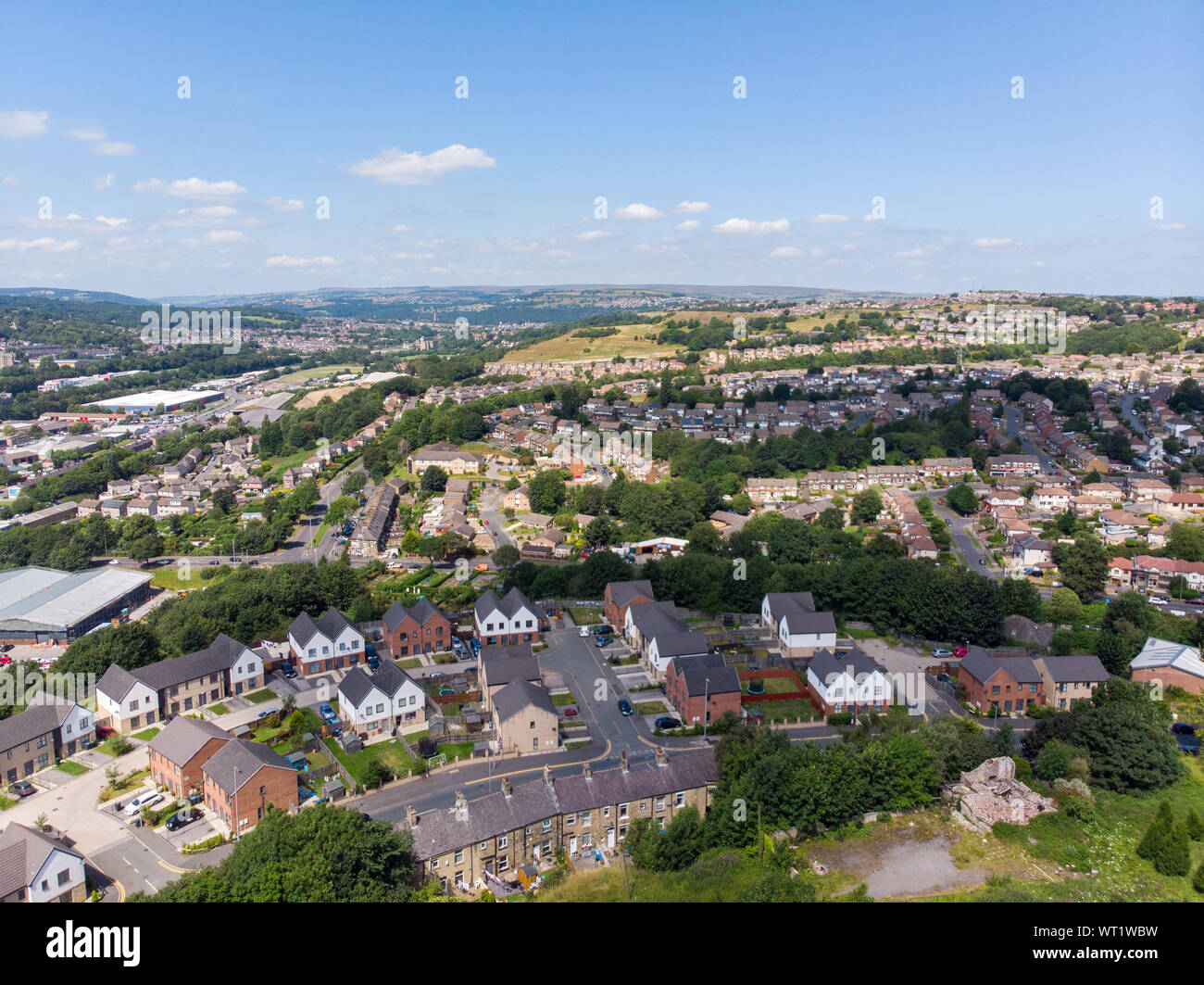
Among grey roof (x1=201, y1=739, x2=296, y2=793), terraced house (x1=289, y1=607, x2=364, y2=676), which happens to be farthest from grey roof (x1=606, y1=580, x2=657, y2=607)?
grey roof (x1=201, y1=739, x2=296, y2=793)

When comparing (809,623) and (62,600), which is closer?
(809,623)

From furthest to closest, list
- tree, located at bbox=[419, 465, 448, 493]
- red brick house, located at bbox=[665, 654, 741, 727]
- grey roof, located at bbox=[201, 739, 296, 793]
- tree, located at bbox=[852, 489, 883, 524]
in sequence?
tree, located at bbox=[419, 465, 448, 493], tree, located at bbox=[852, 489, 883, 524], red brick house, located at bbox=[665, 654, 741, 727], grey roof, located at bbox=[201, 739, 296, 793]

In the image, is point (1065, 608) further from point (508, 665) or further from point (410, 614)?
point (410, 614)

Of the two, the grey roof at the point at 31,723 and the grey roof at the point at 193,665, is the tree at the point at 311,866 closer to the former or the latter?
the grey roof at the point at 31,723

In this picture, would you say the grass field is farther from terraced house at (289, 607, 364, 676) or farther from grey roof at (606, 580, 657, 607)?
grey roof at (606, 580, 657, 607)

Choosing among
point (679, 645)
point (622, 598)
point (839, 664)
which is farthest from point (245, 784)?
point (839, 664)

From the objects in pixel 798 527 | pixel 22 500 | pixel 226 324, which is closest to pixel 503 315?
pixel 226 324

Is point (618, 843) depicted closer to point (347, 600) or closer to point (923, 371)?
point (347, 600)
